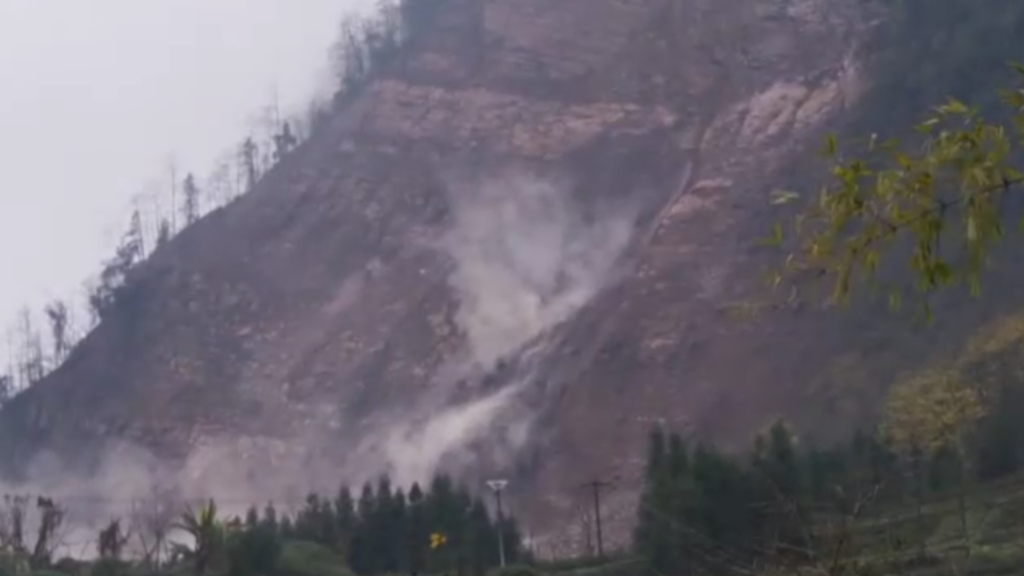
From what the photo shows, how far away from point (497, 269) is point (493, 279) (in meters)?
0.73

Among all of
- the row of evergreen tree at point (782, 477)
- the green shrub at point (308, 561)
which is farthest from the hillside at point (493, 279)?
the green shrub at point (308, 561)

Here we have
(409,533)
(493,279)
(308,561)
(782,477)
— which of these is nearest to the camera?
(782,477)

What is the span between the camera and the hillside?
62.9 metres

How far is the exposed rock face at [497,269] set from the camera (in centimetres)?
6312

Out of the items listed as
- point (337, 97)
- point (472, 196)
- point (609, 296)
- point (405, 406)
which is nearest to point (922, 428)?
point (609, 296)

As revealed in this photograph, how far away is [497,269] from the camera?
7225cm

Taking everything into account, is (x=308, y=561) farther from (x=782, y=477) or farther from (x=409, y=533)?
(x=782, y=477)

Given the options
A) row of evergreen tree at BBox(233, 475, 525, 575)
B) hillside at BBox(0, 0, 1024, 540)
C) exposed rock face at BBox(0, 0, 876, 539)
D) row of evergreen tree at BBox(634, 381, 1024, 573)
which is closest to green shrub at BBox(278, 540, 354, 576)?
row of evergreen tree at BBox(233, 475, 525, 575)

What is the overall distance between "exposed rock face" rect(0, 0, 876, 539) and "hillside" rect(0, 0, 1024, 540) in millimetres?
120

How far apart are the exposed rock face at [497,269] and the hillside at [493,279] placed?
120mm

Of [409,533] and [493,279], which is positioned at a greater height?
[493,279]

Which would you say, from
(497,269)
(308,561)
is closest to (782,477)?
(308,561)

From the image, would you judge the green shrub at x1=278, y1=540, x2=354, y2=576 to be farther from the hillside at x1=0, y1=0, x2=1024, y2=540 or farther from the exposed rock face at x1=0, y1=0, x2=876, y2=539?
the exposed rock face at x1=0, y1=0, x2=876, y2=539

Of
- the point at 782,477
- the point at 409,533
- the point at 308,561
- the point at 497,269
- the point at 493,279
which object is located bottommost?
the point at 308,561
